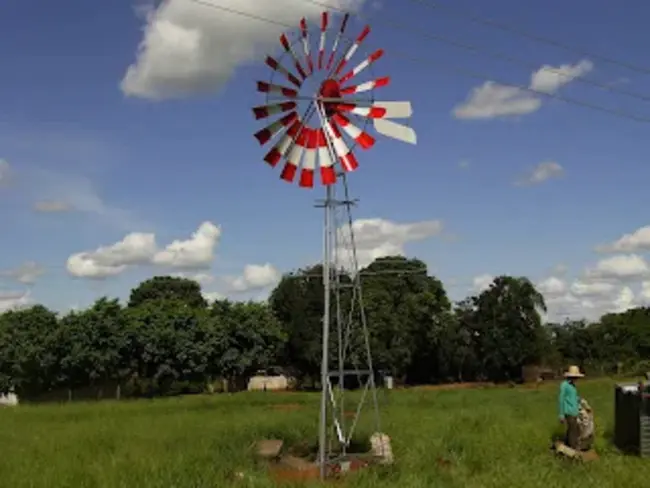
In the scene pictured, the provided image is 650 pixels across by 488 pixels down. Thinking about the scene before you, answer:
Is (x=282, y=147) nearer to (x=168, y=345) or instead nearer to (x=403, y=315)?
(x=168, y=345)

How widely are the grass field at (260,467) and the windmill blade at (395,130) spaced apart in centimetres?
492

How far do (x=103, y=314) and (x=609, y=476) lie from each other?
126 feet

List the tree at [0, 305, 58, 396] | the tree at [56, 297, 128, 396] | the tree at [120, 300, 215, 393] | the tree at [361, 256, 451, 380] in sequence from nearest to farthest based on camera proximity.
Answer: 1. the tree at [56, 297, 128, 396]
2. the tree at [120, 300, 215, 393]
3. the tree at [0, 305, 58, 396]
4. the tree at [361, 256, 451, 380]

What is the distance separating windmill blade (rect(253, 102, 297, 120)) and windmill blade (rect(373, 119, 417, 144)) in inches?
57.9

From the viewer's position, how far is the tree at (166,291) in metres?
68.1

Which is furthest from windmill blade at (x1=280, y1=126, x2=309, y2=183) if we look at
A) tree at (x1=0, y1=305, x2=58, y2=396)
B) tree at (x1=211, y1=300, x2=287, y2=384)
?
tree at (x1=0, y1=305, x2=58, y2=396)

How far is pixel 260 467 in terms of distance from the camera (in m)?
11.9

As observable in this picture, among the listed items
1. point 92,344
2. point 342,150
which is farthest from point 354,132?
point 92,344

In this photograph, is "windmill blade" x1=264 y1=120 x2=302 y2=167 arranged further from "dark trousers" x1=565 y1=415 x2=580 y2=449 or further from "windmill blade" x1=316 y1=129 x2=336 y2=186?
"dark trousers" x1=565 y1=415 x2=580 y2=449

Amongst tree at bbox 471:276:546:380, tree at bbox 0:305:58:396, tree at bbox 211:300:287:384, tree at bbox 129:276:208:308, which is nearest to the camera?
tree at bbox 0:305:58:396

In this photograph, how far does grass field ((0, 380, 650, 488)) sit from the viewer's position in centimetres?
1001

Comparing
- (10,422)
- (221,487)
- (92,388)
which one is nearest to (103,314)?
(92,388)

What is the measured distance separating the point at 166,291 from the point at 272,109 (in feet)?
188

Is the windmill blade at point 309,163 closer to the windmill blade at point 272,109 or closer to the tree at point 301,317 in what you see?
the windmill blade at point 272,109
